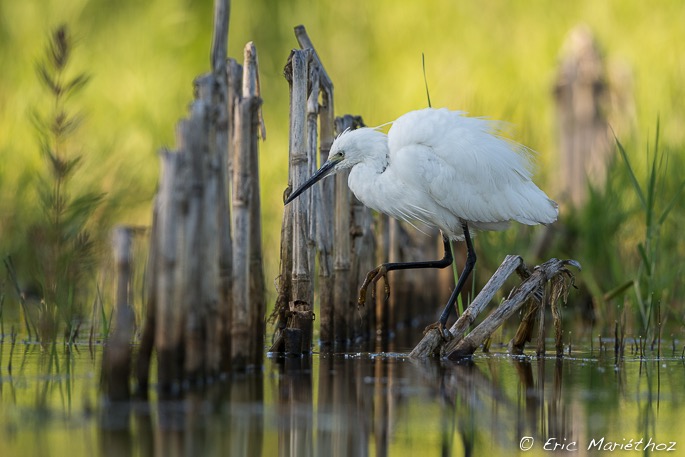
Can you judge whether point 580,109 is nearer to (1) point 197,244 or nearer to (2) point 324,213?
(2) point 324,213

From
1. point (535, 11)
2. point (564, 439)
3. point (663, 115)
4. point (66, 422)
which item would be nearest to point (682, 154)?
point (663, 115)

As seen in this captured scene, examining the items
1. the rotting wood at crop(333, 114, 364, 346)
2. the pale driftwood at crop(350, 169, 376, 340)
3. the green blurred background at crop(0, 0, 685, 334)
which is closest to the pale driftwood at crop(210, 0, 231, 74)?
the rotting wood at crop(333, 114, 364, 346)

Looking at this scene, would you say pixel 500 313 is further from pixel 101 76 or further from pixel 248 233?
pixel 101 76

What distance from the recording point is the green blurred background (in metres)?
11.4

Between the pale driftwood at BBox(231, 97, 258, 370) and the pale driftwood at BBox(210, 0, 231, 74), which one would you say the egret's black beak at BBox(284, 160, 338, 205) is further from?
the pale driftwood at BBox(210, 0, 231, 74)

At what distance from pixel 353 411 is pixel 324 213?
8.26ft

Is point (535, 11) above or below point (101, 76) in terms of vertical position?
above

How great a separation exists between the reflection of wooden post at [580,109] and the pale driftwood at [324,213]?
5138 millimetres

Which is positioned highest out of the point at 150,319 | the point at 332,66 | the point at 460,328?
the point at 332,66

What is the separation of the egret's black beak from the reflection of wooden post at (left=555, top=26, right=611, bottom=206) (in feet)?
18.0

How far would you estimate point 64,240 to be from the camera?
22.0 feet

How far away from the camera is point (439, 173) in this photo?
22.0 ft

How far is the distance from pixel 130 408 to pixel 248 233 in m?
1.37

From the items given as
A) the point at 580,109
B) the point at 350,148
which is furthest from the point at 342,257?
the point at 580,109
